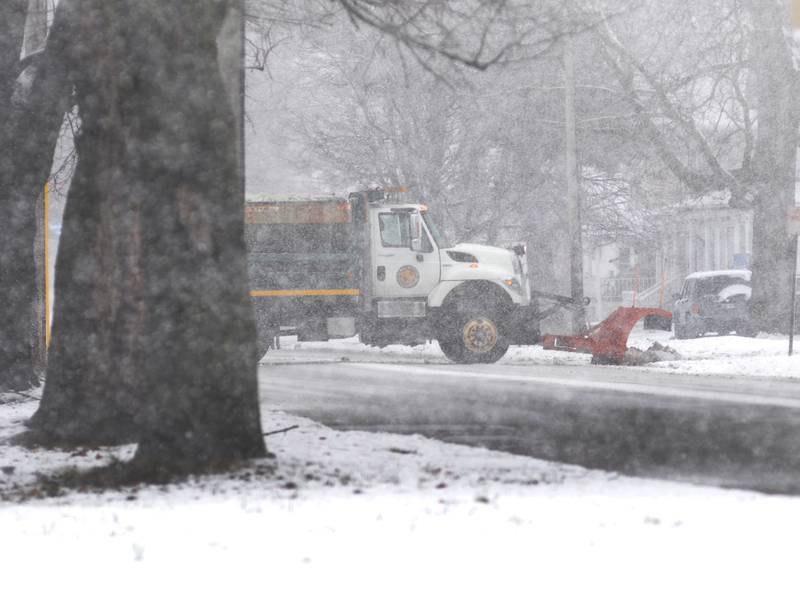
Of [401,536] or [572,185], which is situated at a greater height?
[572,185]

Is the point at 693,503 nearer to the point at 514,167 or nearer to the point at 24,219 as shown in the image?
the point at 24,219

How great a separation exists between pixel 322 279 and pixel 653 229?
74.0 ft

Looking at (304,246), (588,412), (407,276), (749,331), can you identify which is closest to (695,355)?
(749,331)

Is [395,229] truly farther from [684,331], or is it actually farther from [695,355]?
[684,331]

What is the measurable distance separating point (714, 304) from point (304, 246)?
13925 millimetres

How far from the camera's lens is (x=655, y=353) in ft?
81.6

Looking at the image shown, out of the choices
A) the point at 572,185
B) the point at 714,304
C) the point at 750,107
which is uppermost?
the point at 750,107

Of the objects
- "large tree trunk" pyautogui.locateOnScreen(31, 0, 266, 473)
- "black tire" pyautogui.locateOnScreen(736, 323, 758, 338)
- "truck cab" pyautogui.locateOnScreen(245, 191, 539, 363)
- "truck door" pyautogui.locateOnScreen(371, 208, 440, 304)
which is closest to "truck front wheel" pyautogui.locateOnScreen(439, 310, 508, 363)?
"truck cab" pyautogui.locateOnScreen(245, 191, 539, 363)

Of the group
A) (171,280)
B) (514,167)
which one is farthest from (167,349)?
(514,167)

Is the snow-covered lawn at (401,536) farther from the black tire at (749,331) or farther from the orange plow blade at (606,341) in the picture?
the black tire at (749,331)

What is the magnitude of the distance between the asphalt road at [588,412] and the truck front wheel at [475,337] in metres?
1.24

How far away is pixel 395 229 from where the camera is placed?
78.4 ft

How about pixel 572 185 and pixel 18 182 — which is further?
pixel 572 185

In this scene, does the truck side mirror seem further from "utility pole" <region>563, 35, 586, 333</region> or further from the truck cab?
"utility pole" <region>563, 35, 586, 333</region>
